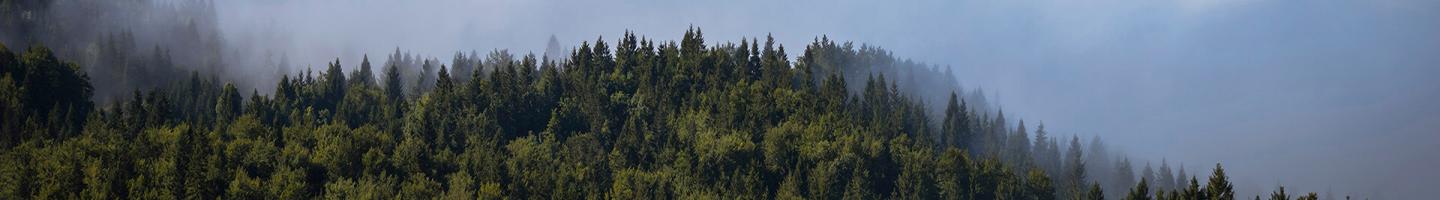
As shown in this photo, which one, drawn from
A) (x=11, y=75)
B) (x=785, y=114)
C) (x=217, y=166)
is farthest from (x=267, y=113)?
(x=785, y=114)

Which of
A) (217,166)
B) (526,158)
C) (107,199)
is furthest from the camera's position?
(526,158)

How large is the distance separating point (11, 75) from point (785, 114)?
296 ft

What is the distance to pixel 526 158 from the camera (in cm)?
17675

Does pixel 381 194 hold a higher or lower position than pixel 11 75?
lower

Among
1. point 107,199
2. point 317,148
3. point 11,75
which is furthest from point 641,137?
point 11,75

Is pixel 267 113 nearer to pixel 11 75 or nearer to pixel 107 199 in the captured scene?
pixel 11 75

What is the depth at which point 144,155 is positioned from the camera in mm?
161375

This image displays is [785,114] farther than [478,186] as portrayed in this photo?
Yes

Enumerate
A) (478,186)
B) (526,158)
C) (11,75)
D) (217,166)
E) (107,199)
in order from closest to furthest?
(107,199) → (217,166) → (478,186) → (526,158) → (11,75)

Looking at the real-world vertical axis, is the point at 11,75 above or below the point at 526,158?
above

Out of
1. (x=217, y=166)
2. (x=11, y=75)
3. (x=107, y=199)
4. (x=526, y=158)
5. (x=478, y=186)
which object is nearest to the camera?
(x=107, y=199)

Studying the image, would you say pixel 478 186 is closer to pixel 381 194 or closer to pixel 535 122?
pixel 381 194

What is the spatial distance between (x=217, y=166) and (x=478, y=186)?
25174mm

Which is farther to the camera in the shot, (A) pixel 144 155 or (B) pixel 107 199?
(A) pixel 144 155
